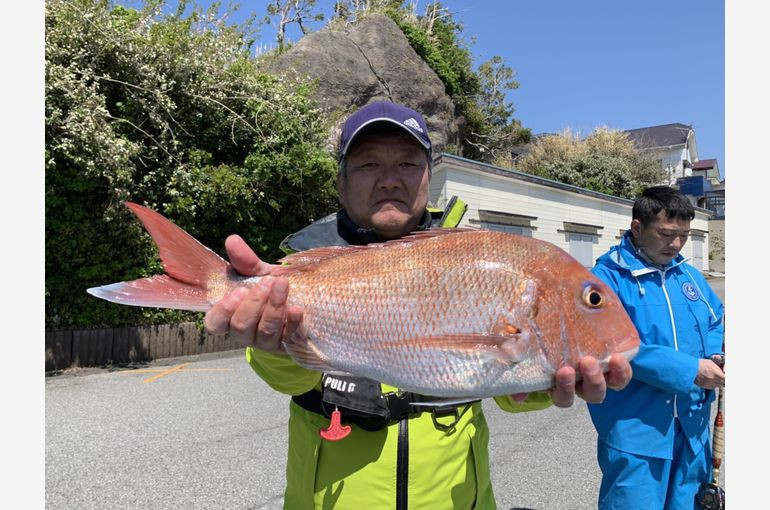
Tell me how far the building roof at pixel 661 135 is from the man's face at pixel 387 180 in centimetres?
4771

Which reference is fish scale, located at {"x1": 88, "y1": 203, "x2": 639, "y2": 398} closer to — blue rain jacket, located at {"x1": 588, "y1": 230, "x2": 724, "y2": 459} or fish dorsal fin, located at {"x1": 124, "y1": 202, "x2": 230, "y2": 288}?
fish dorsal fin, located at {"x1": 124, "y1": 202, "x2": 230, "y2": 288}

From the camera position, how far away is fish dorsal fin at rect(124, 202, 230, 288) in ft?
4.39

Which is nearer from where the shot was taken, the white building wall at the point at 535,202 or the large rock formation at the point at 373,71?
the white building wall at the point at 535,202

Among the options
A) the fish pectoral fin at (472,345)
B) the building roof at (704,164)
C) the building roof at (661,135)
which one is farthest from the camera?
the building roof at (704,164)

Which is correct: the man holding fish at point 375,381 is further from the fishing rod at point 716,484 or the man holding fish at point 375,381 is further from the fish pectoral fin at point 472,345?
the fishing rod at point 716,484

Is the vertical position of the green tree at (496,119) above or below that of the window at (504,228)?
above

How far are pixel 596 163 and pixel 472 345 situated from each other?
83.9ft

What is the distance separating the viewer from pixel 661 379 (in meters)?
2.56

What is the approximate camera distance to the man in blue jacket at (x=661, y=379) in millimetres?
2586

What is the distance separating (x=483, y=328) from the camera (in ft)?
4.68

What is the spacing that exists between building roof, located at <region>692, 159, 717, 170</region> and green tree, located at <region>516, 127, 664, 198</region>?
30.9 metres

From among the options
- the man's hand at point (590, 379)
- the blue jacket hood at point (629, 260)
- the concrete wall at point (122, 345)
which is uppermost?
the blue jacket hood at point (629, 260)

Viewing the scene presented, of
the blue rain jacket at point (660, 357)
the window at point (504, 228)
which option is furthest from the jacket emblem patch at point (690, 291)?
the window at point (504, 228)

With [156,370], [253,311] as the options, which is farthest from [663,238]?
[156,370]
